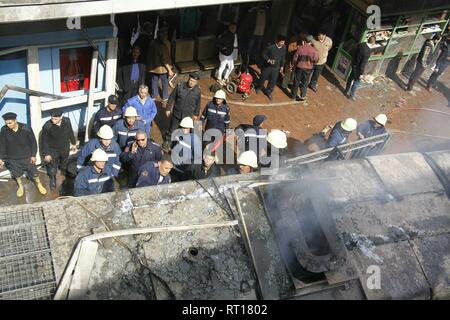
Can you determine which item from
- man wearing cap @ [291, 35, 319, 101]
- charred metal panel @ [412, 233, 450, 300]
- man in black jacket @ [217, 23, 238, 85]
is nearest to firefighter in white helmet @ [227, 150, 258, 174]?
charred metal panel @ [412, 233, 450, 300]

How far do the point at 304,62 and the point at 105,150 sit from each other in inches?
225

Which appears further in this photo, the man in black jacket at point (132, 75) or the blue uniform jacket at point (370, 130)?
the man in black jacket at point (132, 75)

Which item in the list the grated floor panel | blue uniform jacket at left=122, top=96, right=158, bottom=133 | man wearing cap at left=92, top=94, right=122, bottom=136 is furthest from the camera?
blue uniform jacket at left=122, top=96, right=158, bottom=133

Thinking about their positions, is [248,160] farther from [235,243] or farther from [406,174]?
[406,174]

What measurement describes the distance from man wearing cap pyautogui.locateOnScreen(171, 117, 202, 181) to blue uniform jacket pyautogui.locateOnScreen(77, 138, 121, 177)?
3.14 ft

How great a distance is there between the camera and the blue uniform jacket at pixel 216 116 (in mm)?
8414

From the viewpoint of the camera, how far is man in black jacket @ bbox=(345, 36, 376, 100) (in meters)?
11.1

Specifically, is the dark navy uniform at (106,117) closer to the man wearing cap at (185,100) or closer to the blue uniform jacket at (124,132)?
the blue uniform jacket at (124,132)

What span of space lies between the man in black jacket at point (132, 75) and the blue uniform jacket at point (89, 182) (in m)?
3.23

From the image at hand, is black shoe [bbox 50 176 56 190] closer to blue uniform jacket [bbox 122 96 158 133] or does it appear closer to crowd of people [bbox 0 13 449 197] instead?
crowd of people [bbox 0 13 449 197]

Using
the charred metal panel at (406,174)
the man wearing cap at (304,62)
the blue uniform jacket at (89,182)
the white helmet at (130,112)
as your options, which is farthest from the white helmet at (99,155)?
the man wearing cap at (304,62)
